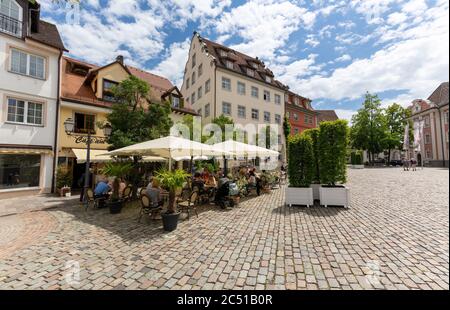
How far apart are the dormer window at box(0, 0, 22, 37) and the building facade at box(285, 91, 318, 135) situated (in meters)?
32.5

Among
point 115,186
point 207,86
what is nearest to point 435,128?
point 207,86

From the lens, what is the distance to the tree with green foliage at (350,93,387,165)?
4378cm

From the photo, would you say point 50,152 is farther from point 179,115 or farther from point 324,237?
point 324,237

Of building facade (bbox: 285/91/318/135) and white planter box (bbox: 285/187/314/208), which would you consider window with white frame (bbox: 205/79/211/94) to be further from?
white planter box (bbox: 285/187/314/208)

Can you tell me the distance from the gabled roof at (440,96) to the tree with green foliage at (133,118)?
178 ft

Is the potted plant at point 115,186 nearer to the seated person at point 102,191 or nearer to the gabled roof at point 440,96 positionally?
the seated person at point 102,191

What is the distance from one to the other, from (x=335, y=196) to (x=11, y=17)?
67.3ft

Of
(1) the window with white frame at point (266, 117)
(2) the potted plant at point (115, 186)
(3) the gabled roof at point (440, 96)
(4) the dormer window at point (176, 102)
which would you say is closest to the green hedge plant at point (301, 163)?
(2) the potted plant at point (115, 186)

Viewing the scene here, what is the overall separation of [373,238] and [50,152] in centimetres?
1711

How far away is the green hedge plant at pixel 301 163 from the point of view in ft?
28.5

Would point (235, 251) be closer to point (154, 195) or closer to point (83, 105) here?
point (154, 195)

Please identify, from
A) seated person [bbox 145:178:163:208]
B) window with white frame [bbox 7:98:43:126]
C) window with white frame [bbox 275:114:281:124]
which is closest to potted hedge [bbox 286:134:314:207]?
seated person [bbox 145:178:163:208]

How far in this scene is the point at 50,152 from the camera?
A: 1320cm
